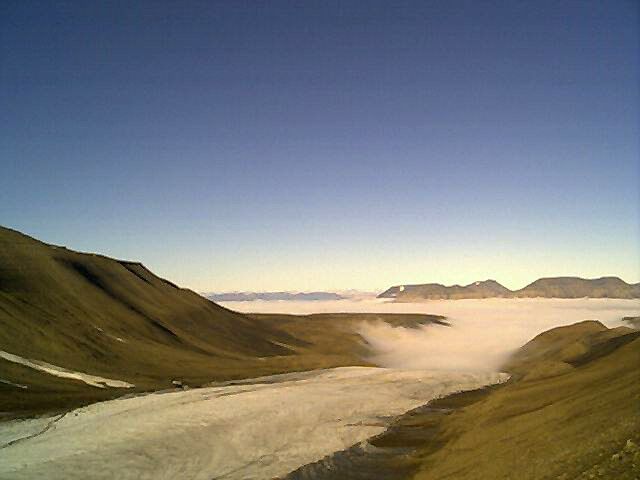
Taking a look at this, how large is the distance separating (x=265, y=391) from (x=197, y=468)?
26168 millimetres

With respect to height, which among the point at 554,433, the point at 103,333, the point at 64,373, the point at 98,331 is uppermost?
the point at 98,331

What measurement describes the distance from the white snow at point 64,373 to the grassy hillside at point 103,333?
149cm

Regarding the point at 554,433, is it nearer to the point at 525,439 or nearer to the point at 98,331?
the point at 525,439

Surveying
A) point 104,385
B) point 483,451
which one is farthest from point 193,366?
point 483,451

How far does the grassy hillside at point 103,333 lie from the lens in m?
58.7

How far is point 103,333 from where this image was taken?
3393 inches

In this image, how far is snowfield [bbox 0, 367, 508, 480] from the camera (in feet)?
112

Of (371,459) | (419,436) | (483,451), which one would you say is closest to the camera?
(483,451)

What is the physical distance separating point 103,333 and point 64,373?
23361 millimetres

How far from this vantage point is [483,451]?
31875 millimetres

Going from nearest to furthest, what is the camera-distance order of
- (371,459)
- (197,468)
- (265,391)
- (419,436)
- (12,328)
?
(197,468)
(371,459)
(419,436)
(265,391)
(12,328)

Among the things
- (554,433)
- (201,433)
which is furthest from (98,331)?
(554,433)

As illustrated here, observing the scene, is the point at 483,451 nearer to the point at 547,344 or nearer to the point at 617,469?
the point at 617,469

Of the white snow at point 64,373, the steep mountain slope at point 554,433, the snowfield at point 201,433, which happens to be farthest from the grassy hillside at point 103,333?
the steep mountain slope at point 554,433
